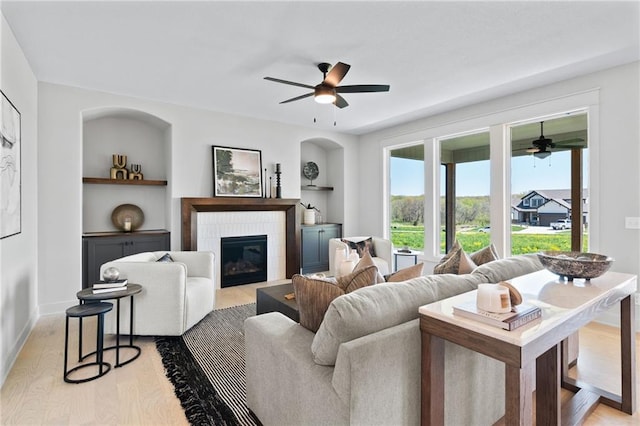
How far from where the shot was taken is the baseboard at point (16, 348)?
90.6 inches

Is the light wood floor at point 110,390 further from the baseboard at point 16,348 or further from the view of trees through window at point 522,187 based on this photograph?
the view of trees through window at point 522,187

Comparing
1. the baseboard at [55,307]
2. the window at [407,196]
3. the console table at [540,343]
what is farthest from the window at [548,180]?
the baseboard at [55,307]

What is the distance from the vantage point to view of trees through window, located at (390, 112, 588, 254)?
3.77 metres

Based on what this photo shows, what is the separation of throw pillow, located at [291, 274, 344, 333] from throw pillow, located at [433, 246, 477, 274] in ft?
3.62

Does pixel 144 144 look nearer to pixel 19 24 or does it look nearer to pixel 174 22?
pixel 19 24

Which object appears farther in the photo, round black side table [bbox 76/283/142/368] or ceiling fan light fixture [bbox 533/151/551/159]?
ceiling fan light fixture [bbox 533/151/551/159]

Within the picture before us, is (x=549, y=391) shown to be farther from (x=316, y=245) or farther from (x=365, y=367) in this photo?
(x=316, y=245)

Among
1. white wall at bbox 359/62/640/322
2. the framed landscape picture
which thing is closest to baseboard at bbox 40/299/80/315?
the framed landscape picture

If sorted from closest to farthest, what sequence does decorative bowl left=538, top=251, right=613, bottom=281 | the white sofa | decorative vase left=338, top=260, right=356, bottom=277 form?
the white sofa → decorative bowl left=538, top=251, right=613, bottom=281 → decorative vase left=338, top=260, right=356, bottom=277

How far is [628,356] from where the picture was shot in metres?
1.88

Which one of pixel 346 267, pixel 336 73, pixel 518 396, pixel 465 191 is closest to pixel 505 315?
pixel 518 396

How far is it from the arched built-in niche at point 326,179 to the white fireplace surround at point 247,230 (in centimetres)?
111

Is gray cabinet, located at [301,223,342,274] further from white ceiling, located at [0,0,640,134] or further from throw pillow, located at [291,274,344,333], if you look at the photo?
throw pillow, located at [291,274,344,333]

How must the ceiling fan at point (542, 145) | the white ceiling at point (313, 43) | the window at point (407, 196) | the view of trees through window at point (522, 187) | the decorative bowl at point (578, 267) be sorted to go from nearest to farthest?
the decorative bowl at point (578, 267), the white ceiling at point (313, 43), the view of trees through window at point (522, 187), the ceiling fan at point (542, 145), the window at point (407, 196)
